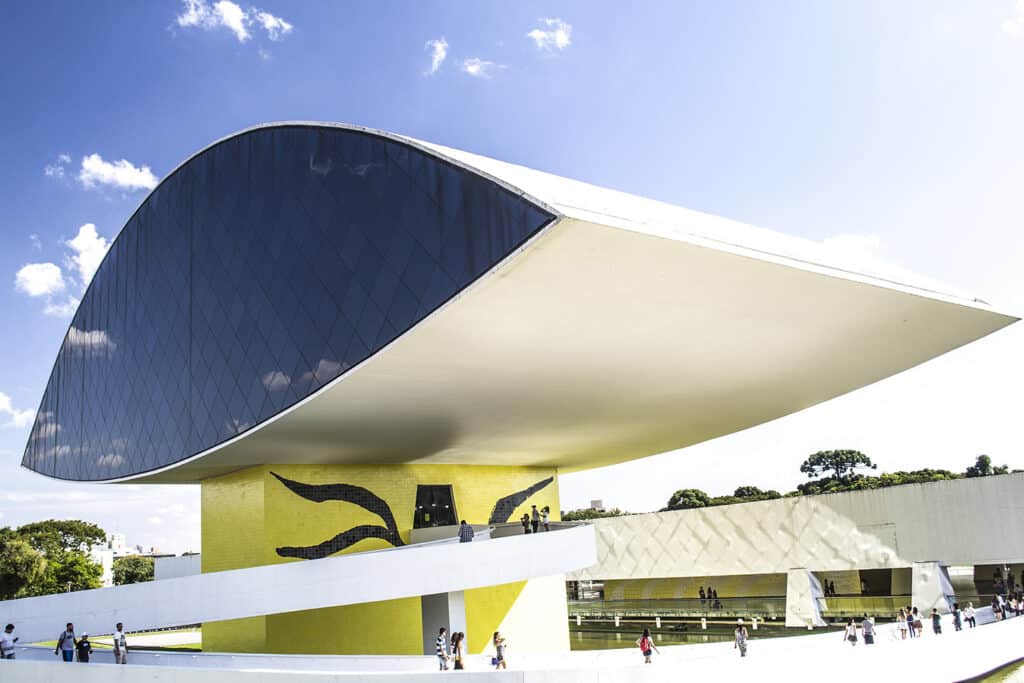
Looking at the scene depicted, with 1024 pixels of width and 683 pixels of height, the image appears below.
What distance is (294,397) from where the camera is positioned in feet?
56.6

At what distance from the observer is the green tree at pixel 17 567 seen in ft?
152

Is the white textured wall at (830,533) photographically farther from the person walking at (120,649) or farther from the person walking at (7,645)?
the person walking at (7,645)

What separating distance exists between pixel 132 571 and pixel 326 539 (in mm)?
56523

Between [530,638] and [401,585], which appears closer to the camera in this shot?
[401,585]

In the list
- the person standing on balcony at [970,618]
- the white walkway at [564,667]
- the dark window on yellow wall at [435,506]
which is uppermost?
the dark window on yellow wall at [435,506]

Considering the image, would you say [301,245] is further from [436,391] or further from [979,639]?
[979,639]

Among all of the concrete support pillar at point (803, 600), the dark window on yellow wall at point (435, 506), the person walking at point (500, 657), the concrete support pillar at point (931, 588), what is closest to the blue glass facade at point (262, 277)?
the person walking at point (500, 657)

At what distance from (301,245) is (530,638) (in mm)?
17368

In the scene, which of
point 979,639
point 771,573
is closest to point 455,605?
point 979,639

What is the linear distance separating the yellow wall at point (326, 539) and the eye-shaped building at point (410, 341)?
7 cm

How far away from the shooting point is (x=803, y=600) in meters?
33.4

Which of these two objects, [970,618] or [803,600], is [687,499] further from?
[970,618]

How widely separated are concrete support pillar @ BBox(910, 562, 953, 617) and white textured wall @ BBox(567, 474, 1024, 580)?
0.37m

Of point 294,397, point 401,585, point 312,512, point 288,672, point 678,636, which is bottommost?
point 678,636
